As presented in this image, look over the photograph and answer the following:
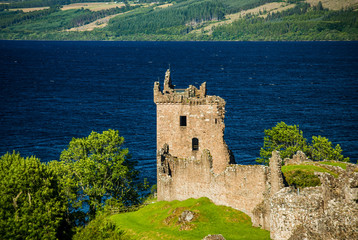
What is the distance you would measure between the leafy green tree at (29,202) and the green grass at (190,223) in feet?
22.1

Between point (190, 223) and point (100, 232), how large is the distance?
8.24m

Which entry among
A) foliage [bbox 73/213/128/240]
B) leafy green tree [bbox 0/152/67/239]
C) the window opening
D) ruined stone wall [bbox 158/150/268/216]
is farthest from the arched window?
leafy green tree [bbox 0/152/67/239]

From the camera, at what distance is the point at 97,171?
65125mm

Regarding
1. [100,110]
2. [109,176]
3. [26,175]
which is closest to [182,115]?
[109,176]

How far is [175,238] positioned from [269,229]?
800 centimetres

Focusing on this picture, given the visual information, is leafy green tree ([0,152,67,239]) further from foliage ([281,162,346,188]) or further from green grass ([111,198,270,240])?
foliage ([281,162,346,188])

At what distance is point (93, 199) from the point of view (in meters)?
63.6

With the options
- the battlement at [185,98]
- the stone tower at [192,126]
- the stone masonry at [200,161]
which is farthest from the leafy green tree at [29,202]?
the battlement at [185,98]

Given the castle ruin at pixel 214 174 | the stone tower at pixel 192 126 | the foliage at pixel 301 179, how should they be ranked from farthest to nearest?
the stone tower at pixel 192 126, the foliage at pixel 301 179, the castle ruin at pixel 214 174

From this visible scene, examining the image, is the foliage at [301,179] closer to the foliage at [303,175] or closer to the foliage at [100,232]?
the foliage at [303,175]

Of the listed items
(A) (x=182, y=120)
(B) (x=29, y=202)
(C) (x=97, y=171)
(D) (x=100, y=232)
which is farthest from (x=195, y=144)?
(B) (x=29, y=202)

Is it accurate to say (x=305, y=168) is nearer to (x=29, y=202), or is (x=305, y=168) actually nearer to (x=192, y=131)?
(x=192, y=131)

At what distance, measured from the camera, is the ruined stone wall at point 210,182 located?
4678 centimetres

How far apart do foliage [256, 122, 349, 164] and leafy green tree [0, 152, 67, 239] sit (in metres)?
36.7
